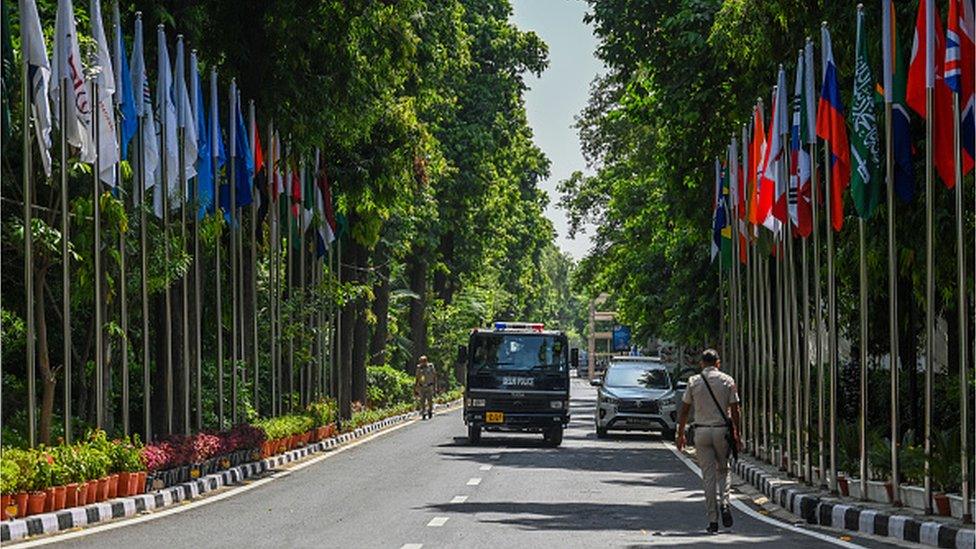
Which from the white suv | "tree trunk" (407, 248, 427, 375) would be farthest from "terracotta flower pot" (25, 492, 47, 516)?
"tree trunk" (407, 248, 427, 375)

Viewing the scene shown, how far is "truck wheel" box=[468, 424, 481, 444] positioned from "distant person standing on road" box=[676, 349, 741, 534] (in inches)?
767

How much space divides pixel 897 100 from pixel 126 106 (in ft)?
34.1

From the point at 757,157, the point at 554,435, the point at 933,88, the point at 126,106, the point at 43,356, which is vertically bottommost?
the point at 554,435

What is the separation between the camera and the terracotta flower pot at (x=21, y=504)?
17.1m

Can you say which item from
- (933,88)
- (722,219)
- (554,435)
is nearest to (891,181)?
(933,88)

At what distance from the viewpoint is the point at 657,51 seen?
3719 cm

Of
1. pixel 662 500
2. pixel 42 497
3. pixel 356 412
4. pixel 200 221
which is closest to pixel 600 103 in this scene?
pixel 356 412

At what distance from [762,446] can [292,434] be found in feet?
29.1

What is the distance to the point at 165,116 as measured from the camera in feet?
84.4

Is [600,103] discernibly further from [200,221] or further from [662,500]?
[662,500]

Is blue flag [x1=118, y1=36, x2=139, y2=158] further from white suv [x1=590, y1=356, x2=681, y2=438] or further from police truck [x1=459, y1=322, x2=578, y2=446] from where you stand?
white suv [x1=590, y1=356, x2=681, y2=438]

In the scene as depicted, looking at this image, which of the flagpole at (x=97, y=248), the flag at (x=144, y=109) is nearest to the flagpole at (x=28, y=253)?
the flagpole at (x=97, y=248)

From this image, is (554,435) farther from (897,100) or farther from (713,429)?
(713,429)

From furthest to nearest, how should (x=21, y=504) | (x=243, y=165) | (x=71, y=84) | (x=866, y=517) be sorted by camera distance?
1. (x=243, y=165)
2. (x=71, y=84)
3. (x=866, y=517)
4. (x=21, y=504)
